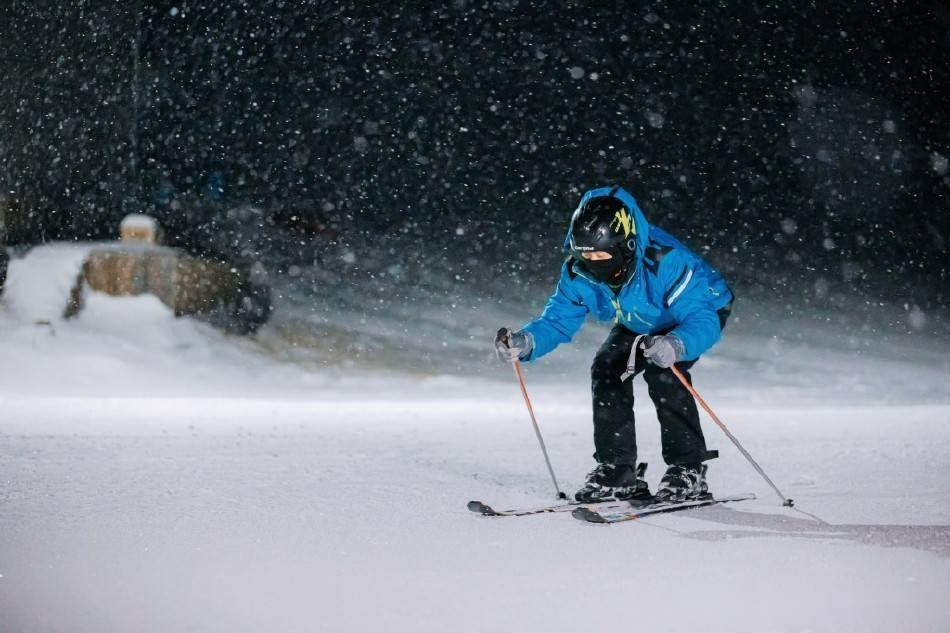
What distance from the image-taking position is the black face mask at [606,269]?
3.15 meters

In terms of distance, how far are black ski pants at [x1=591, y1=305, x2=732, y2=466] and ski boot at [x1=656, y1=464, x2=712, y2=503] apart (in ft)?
0.09

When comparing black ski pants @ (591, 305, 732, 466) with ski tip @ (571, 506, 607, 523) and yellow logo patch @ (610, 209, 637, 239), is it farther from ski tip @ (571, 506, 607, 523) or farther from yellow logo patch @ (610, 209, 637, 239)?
ski tip @ (571, 506, 607, 523)

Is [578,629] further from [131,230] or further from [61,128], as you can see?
[61,128]

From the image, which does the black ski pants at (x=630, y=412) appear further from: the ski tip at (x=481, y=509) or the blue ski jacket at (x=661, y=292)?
the ski tip at (x=481, y=509)

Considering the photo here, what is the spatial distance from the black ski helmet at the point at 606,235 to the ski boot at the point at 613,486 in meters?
0.67

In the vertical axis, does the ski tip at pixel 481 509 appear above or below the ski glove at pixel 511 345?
below

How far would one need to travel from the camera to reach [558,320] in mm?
3504

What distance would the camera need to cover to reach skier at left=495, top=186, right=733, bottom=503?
3.14m

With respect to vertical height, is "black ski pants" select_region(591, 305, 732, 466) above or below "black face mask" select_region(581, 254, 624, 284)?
below

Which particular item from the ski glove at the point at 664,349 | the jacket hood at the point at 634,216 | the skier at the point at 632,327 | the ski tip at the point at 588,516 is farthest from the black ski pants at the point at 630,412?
the ski tip at the point at 588,516

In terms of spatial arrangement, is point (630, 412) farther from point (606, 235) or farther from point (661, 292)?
point (606, 235)

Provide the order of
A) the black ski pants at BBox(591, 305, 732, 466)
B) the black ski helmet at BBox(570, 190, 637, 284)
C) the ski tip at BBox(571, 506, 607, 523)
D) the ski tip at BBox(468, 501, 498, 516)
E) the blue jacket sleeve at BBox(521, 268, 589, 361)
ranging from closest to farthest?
1. the ski tip at BBox(571, 506, 607, 523)
2. the ski tip at BBox(468, 501, 498, 516)
3. the black ski helmet at BBox(570, 190, 637, 284)
4. the black ski pants at BBox(591, 305, 732, 466)
5. the blue jacket sleeve at BBox(521, 268, 589, 361)

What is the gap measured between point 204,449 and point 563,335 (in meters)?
2.07

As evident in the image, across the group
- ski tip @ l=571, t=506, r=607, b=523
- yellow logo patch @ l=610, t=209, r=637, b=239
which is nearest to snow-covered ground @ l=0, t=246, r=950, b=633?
ski tip @ l=571, t=506, r=607, b=523
